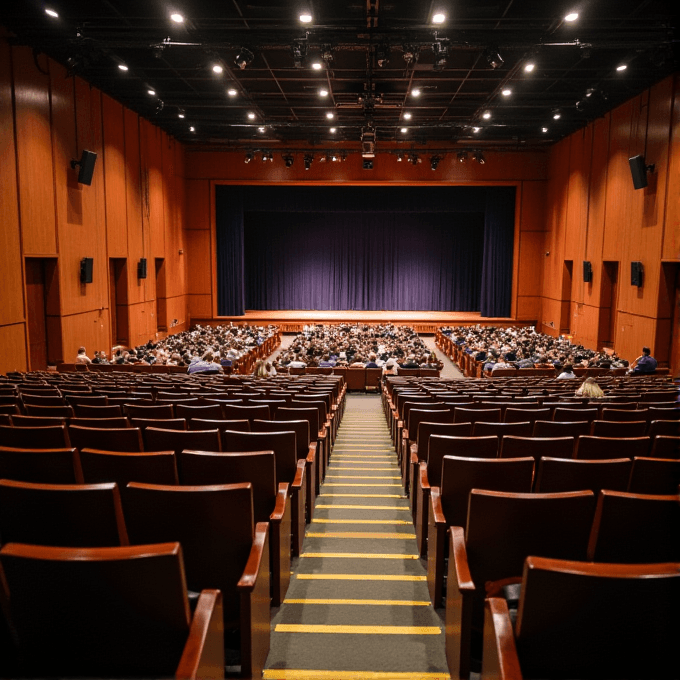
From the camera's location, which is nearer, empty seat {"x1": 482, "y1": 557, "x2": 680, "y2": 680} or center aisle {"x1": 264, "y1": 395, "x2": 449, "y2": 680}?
empty seat {"x1": 482, "y1": 557, "x2": 680, "y2": 680}

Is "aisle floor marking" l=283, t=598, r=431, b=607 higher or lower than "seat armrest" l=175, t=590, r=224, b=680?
lower

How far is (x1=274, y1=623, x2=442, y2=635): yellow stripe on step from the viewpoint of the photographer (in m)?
2.71

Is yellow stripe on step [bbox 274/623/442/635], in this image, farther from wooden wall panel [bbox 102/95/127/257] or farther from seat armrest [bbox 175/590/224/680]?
wooden wall panel [bbox 102/95/127/257]

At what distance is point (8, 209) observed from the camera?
37.3 ft

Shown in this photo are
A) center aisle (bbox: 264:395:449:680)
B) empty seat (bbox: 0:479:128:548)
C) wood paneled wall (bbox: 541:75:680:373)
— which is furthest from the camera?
wood paneled wall (bbox: 541:75:680:373)

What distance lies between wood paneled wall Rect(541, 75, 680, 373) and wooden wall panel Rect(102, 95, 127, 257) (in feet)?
49.7

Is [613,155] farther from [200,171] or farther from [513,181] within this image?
[200,171]

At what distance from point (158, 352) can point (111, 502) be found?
43.7 ft

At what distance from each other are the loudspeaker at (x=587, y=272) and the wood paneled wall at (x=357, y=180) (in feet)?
19.1

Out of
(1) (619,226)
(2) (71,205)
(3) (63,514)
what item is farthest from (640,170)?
(3) (63,514)

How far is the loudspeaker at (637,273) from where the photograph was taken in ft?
48.6

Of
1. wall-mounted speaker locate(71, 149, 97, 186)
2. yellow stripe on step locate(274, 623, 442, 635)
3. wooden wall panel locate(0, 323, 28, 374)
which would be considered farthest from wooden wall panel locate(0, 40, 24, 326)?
yellow stripe on step locate(274, 623, 442, 635)

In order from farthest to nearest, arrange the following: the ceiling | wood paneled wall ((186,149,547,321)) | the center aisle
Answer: wood paneled wall ((186,149,547,321)) → the ceiling → the center aisle

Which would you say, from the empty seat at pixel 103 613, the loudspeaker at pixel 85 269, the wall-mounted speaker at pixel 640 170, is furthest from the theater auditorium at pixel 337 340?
the wall-mounted speaker at pixel 640 170
